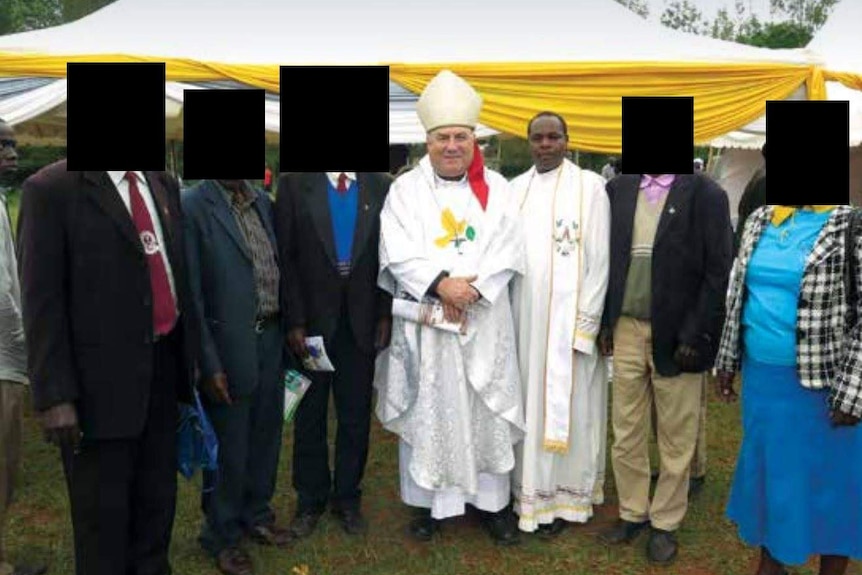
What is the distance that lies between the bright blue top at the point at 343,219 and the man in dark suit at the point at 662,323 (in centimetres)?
125

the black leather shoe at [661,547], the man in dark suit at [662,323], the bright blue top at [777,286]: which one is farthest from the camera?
the black leather shoe at [661,547]

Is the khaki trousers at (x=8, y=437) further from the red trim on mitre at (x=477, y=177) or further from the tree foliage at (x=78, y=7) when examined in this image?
the tree foliage at (x=78, y=7)

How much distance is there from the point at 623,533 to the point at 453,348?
1303 mm

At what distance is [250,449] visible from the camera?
12.5 feet

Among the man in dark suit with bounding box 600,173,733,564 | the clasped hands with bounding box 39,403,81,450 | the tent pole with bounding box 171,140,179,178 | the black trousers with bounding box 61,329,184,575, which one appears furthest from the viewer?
the tent pole with bounding box 171,140,179,178

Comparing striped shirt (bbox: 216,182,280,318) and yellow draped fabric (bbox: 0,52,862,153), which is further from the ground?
yellow draped fabric (bbox: 0,52,862,153)

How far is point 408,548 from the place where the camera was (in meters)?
4.05

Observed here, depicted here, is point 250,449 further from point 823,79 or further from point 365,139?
point 823,79

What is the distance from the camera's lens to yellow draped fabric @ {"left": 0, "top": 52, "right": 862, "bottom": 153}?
21.0 feet

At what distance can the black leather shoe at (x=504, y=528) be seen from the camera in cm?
405

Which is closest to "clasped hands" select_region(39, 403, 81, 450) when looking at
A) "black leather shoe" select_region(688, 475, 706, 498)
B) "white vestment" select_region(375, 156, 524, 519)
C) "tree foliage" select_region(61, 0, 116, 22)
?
"white vestment" select_region(375, 156, 524, 519)

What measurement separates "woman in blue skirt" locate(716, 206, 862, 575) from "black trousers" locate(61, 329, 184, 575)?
2218mm

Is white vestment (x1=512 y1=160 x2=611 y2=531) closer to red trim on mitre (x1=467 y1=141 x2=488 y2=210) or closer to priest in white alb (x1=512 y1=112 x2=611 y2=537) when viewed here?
priest in white alb (x1=512 y1=112 x2=611 y2=537)

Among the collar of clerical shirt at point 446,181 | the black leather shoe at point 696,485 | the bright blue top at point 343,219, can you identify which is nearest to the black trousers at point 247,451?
the bright blue top at point 343,219
